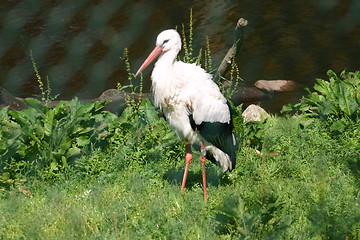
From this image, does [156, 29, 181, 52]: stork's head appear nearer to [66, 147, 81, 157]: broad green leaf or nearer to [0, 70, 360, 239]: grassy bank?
[0, 70, 360, 239]: grassy bank

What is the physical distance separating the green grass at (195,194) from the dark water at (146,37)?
213cm

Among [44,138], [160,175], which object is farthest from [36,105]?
[160,175]

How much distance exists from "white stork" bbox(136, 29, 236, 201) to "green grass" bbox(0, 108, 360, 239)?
153mm

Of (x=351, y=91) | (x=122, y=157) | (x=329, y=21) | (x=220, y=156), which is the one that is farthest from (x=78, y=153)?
(x=329, y=21)

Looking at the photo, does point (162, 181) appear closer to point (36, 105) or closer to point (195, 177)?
point (195, 177)

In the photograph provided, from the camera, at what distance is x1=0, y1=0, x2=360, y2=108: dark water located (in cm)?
701

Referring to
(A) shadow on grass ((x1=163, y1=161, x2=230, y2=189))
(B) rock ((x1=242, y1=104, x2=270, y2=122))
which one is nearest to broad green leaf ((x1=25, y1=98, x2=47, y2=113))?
(A) shadow on grass ((x1=163, y1=161, x2=230, y2=189))

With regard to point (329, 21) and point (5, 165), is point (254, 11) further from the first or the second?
point (5, 165)

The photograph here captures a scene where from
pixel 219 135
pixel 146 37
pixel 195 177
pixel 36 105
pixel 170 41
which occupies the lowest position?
pixel 146 37

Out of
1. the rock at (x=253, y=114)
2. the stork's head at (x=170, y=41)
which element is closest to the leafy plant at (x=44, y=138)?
the stork's head at (x=170, y=41)

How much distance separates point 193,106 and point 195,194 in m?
0.46

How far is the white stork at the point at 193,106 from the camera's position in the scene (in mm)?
3865

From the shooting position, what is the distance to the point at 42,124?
162 inches

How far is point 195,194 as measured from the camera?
3736 millimetres
